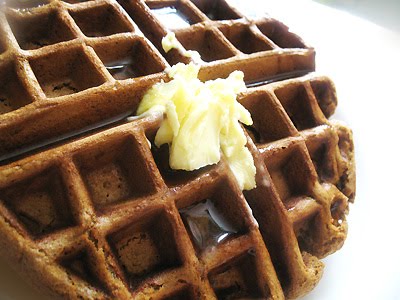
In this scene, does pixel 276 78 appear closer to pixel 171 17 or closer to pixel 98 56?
pixel 171 17

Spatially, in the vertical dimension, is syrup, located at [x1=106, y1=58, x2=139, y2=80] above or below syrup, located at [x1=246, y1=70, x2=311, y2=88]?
above

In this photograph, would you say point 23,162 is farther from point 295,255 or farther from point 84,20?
point 295,255

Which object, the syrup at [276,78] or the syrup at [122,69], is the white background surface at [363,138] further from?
the syrup at [122,69]

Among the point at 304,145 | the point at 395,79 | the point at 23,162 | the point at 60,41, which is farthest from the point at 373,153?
the point at 23,162

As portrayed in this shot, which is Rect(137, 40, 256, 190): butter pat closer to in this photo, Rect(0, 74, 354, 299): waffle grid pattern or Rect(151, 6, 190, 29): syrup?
Rect(0, 74, 354, 299): waffle grid pattern

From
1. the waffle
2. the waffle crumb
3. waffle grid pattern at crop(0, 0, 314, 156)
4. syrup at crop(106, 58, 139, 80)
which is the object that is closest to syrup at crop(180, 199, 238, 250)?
the waffle

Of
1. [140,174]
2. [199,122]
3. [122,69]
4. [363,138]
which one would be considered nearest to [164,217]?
[140,174]

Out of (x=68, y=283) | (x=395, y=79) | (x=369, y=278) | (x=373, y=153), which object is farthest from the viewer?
(x=395, y=79)

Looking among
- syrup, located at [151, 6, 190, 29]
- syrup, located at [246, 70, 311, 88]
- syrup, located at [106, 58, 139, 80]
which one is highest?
syrup, located at [151, 6, 190, 29]
